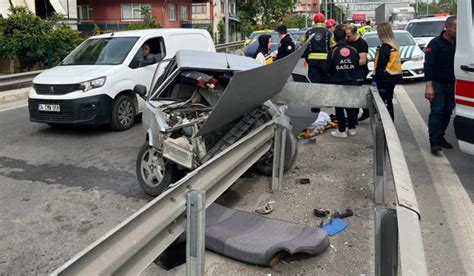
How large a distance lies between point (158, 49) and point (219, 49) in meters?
20.9

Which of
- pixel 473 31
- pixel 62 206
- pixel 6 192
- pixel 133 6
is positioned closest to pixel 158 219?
pixel 62 206

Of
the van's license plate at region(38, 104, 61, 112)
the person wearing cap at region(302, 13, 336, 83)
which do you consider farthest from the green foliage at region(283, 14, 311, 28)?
the van's license plate at region(38, 104, 61, 112)

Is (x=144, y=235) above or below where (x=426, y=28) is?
below

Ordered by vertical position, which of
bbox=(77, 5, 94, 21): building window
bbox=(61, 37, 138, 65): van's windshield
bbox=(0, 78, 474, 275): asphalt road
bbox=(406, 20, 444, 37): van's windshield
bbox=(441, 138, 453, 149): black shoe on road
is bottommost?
bbox=(0, 78, 474, 275): asphalt road

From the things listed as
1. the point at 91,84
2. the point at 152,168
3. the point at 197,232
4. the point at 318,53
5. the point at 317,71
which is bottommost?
the point at 152,168

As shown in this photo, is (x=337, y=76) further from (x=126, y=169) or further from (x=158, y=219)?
(x=158, y=219)

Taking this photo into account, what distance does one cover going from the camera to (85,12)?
43344 millimetres

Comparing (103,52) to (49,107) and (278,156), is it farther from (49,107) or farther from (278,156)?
(278,156)

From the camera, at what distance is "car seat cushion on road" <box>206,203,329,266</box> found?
3.90 m

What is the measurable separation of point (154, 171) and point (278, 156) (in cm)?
135

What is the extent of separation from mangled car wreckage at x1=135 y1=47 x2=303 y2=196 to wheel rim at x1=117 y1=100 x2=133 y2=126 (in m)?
2.75

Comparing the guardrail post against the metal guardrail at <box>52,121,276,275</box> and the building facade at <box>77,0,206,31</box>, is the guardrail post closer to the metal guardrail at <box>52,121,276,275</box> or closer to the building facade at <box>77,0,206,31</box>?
the metal guardrail at <box>52,121,276,275</box>

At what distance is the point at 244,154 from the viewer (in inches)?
175

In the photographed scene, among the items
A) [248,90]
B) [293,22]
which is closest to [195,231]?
[248,90]
